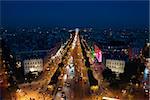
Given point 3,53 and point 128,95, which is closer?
point 128,95

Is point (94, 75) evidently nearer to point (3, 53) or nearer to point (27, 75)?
point (27, 75)

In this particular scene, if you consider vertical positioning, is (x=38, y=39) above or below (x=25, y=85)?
above

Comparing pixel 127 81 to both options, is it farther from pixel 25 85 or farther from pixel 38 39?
pixel 38 39

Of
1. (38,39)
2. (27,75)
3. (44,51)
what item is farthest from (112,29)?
(27,75)

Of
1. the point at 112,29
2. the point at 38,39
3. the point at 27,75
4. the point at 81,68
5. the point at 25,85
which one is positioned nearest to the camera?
the point at 25,85

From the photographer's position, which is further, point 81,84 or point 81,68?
point 81,68

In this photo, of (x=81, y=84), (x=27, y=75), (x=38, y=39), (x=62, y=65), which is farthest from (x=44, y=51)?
(x=81, y=84)

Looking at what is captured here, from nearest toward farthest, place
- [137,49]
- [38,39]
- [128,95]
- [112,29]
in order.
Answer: [128,95]
[137,49]
[38,39]
[112,29]

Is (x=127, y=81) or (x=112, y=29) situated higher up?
(x=112, y=29)

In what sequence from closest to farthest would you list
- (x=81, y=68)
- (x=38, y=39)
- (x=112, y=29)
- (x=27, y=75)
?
(x=27, y=75), (x=81, y=68), (x=38, y=39), (x=112, y=29)
